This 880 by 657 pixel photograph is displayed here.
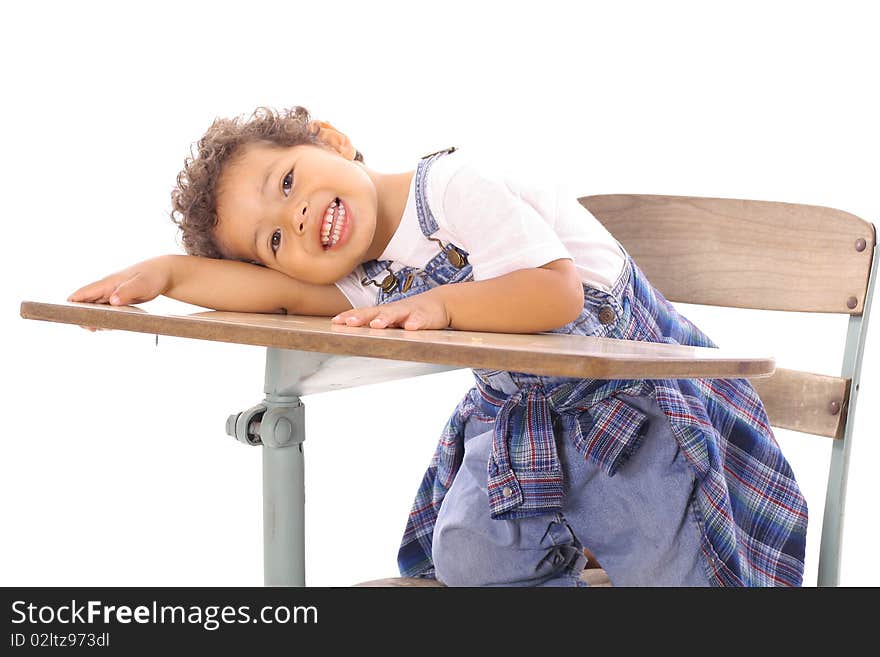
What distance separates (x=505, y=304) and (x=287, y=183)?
1.27 ft

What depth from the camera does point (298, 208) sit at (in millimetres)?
1457

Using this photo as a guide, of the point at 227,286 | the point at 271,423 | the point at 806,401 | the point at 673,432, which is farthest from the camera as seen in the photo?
the point at 806,401

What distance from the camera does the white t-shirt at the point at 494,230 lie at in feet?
4.42

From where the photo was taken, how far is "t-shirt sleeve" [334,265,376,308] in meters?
1.57

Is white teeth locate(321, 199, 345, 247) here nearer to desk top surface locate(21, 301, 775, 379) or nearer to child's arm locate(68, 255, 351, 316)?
child's arm locate(68, 255, 351, 316)

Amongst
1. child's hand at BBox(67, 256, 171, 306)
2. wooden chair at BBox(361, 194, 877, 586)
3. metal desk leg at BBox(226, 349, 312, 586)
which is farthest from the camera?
wooden chair at BBox(361, 194, 877, 586)

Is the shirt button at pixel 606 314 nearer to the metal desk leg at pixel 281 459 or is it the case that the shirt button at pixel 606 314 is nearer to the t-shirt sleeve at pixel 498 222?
the t-shirt sleeve at pixel 498 222

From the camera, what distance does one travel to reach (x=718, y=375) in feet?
3.20

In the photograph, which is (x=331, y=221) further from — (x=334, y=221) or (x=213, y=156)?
(x=213, y=156)

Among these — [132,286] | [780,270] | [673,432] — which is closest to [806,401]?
[780,270]

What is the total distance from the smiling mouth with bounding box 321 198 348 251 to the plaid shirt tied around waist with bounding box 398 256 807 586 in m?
0.27

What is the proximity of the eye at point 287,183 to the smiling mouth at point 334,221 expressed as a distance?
7 cm

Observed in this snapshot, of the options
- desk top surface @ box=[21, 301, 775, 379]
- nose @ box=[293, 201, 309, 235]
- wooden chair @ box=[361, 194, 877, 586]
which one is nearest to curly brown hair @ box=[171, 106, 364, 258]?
nose @ box=[293, 201, 309, 235]

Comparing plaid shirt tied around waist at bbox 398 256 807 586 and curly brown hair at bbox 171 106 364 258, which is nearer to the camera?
plaid shirt tied around waist at bbox 398 256 807 586
